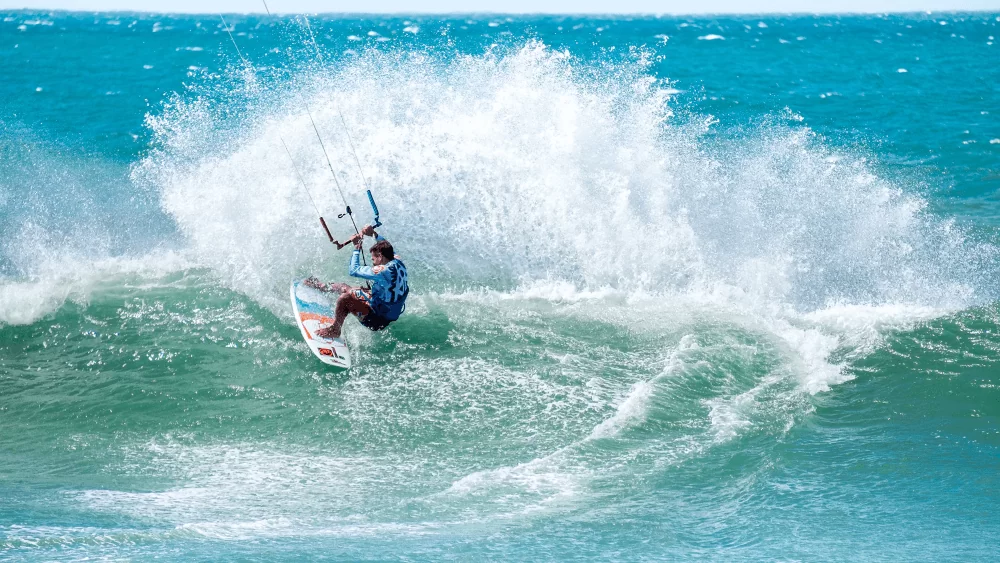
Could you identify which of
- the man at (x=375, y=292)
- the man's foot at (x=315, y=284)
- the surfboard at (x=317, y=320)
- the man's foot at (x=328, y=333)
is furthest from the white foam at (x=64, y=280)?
the man at (x=375, y=292)

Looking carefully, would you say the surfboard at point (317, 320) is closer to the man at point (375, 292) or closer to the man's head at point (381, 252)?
the man at point (375, 292)

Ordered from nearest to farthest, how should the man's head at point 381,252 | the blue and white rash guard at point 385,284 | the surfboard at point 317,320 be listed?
the blue and white rash guard at point 385,284
the man's head at point 381,252
the surfboard at point 317,320

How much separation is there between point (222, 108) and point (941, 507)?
16.1 meters

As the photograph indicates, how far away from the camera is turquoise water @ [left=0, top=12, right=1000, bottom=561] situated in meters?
7.39

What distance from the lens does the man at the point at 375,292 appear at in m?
9.62

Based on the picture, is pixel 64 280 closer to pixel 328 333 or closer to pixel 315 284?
pixel 315 284

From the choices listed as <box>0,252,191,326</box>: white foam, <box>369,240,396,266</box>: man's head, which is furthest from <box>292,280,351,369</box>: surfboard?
<box>0,252,191,326</box>: white foam

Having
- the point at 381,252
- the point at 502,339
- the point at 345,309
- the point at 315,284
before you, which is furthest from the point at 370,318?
the point at 502,339

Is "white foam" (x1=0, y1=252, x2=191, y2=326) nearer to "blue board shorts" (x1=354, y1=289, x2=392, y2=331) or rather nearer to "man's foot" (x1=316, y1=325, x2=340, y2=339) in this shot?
"man's foot" (x1=316, y1=325, x2=340, y2=339)

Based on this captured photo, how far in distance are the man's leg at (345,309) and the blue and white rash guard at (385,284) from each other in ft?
0.40

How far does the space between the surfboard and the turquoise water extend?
0.30 metres

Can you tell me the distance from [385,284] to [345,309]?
2.03 ft

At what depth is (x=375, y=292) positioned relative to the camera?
971cm

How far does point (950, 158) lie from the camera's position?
19656 mm
